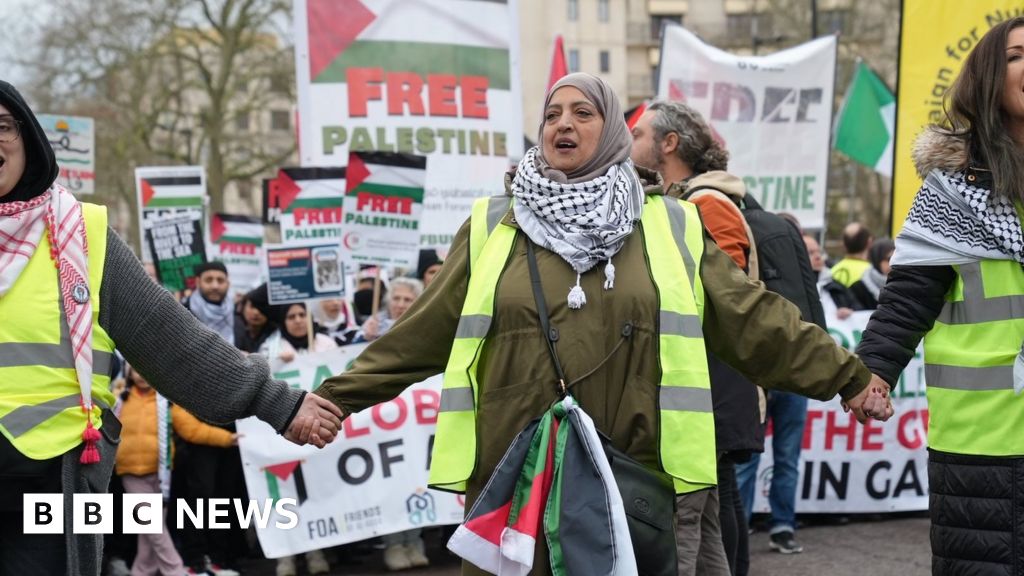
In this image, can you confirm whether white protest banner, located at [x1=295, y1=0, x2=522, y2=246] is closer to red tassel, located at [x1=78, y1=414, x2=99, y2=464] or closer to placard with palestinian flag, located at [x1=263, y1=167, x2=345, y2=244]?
placard with palestinian flag, located at [x1=263, y1=167, x2=345, y2=244]

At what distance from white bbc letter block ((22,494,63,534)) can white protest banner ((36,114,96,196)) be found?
8703 millimetres

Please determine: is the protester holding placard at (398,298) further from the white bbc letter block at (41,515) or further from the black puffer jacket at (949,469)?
the white bbc letter block at (41,515)

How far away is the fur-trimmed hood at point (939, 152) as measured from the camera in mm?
3859

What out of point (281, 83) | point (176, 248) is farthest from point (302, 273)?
point (281, 83)

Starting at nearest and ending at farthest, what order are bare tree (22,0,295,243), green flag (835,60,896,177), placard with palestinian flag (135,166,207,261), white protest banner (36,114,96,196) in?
1. placard with palestinian flag (135,166,207,261)
2. white protest banner (36,114,96,196)
3. green flag (835,60,896,177)
4. bare tree (22,0,295,243)

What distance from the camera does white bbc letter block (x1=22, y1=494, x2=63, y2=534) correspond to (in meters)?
3.37

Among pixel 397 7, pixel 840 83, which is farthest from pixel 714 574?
pixel 840 83

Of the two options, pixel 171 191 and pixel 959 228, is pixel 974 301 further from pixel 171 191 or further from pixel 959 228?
pixel 171 191

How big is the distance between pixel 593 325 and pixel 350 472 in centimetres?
460

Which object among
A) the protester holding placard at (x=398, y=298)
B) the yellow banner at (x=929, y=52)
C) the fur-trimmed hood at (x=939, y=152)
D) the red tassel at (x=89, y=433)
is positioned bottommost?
the protester holding placard at (x=398, y=298)

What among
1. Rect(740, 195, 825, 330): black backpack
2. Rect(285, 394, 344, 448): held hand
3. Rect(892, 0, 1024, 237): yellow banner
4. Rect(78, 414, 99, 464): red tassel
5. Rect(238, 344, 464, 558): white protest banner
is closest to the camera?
Rect(78, 414, 99, 464): red tassel

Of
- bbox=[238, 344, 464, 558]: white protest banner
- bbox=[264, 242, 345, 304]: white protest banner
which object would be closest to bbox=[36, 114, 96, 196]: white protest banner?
bbox=[264, 242, 345, 304]: white protest banner

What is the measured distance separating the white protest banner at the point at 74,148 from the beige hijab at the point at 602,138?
860 cm

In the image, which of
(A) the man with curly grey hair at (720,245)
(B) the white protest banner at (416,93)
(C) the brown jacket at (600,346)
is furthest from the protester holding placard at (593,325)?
(B) the white protest banner at (416,93)
